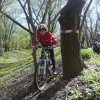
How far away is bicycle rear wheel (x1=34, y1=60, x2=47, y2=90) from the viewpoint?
8.55 meters

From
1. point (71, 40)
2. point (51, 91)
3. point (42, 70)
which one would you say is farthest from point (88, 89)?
point (71, 40)

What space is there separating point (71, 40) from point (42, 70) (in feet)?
3.82

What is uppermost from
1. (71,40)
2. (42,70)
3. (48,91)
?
(71,40)

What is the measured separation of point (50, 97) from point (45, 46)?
5.62 ft

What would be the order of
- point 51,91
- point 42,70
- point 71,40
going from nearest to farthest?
point 51,91 < point 42,70 < point 71,40

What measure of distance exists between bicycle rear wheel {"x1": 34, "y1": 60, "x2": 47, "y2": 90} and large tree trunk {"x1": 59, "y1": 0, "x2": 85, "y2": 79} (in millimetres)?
644

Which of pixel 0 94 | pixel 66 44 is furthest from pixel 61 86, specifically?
pixel 0 94

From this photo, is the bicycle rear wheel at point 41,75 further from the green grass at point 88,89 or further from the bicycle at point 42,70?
the green grass at point 88,89

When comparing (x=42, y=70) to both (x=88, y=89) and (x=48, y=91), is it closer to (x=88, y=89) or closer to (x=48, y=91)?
(x=48, y=91)

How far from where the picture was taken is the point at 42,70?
8750 mm

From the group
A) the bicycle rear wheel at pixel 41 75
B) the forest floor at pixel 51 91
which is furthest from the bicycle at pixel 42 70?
the forest floor at pixel 51 91

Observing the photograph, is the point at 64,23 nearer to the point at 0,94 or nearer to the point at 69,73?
the point at 69,73

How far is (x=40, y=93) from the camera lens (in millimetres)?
8500

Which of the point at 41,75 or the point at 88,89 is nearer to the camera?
the point at 88,89
